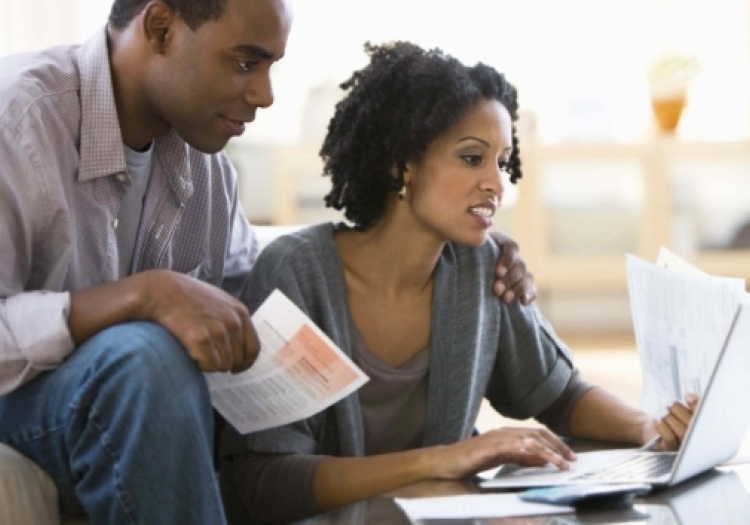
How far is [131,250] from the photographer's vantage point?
67.2 inches

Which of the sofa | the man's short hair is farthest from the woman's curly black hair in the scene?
the sofa

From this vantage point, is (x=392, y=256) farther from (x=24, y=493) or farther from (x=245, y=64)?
(x=24, y=493)

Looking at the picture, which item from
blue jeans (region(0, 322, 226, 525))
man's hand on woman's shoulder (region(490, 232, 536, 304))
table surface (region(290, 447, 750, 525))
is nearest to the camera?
table surface (region(290, 447, 750, 525))

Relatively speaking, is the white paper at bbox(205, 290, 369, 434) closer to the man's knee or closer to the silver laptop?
the man's knee

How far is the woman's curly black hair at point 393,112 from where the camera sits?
1.76 m

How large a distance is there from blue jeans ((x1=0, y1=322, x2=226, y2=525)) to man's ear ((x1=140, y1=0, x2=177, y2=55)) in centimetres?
47

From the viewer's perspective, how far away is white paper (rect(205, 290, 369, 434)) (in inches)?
56.1

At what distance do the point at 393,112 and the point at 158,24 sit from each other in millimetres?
359

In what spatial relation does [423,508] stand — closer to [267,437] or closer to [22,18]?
[267,437]

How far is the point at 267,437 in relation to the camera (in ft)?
5.19

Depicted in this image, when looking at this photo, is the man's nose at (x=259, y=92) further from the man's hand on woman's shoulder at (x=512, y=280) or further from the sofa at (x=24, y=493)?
the sofa at (x=24, y=493)

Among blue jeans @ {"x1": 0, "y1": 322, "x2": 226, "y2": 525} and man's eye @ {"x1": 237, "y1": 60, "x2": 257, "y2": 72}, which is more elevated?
man's eye @ {"x1": 237, "y1": 60, "x2": 257, "y2": 72}

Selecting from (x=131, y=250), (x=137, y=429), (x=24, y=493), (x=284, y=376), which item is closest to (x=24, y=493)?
(x=24, y=493)

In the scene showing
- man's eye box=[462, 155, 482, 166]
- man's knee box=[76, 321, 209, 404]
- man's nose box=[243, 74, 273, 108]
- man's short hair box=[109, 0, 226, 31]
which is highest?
man's short hair box=[109, 0, 226, 31]
